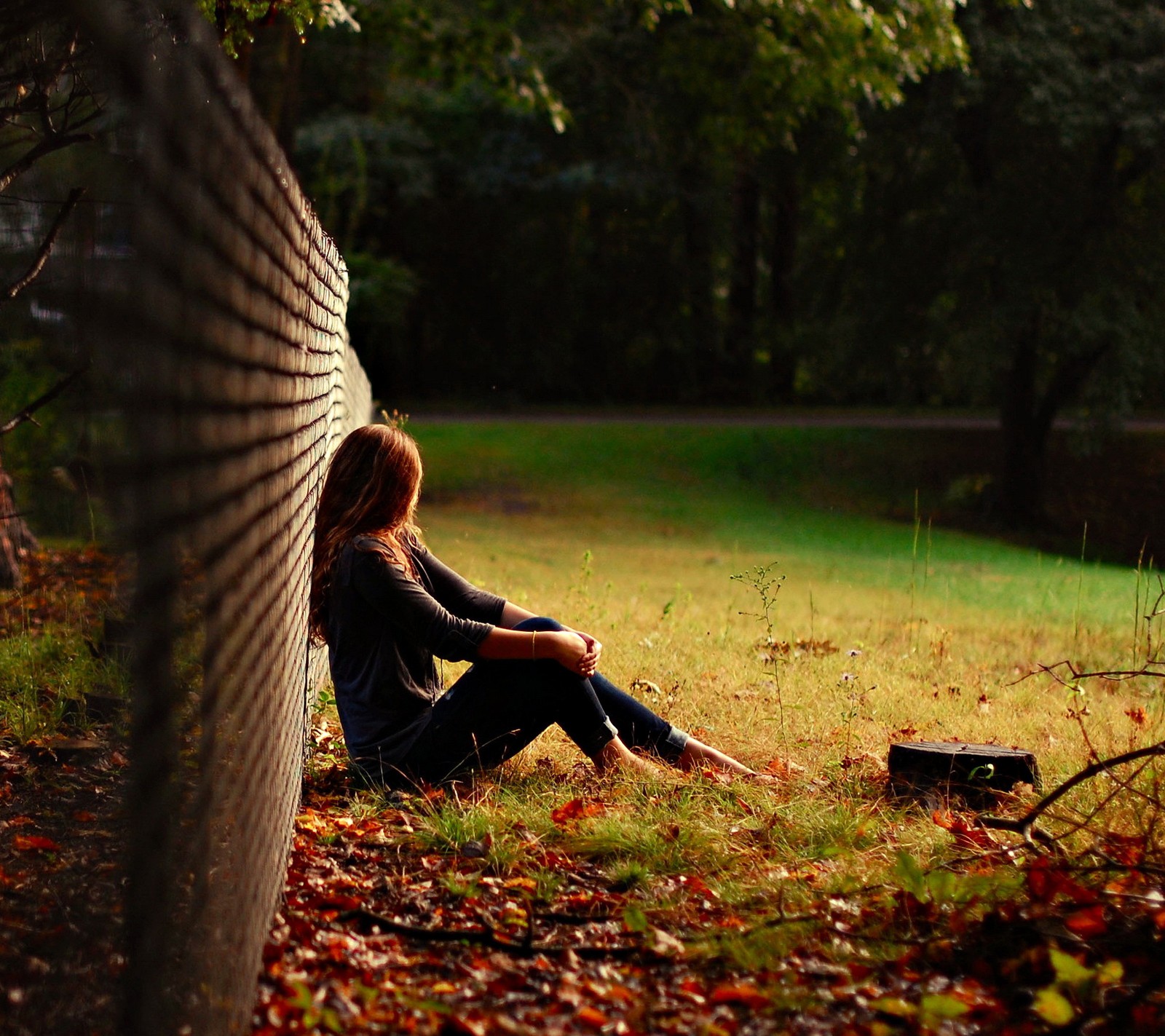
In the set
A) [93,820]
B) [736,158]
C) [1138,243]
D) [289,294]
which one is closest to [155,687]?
[289,294]

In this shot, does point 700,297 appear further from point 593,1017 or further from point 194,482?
point 194,482

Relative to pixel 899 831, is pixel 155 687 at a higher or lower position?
higher

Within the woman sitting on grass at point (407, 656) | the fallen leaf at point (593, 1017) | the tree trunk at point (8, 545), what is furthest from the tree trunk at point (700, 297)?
the fallen leaf at point (593, 1017)

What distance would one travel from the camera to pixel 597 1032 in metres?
2.81

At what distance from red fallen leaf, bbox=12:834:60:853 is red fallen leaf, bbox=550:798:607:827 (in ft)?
5.09

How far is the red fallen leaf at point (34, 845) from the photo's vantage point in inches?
155

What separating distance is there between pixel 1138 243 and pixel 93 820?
18.7 metres

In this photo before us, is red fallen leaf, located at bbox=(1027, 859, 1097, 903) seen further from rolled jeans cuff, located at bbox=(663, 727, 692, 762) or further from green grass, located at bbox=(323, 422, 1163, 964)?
rolled jeans cuff, located at bbox=(663, 727, 692, 762)

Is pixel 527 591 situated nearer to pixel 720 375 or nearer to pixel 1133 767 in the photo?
pixel 1133 767

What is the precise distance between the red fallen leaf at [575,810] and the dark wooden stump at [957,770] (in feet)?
3.57

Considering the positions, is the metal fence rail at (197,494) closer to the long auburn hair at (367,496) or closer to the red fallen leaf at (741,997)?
the long auburn hair at (367,496)

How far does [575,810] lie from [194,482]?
2464 mm

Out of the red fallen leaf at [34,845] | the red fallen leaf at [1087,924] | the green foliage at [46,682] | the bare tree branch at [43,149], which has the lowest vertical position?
the red fallen leaf at [34,845]

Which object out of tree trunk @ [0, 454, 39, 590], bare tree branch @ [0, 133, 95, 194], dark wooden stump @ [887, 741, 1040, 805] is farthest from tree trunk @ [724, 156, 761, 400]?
dark wooden stump @ [887, 741, 1040, 805]
